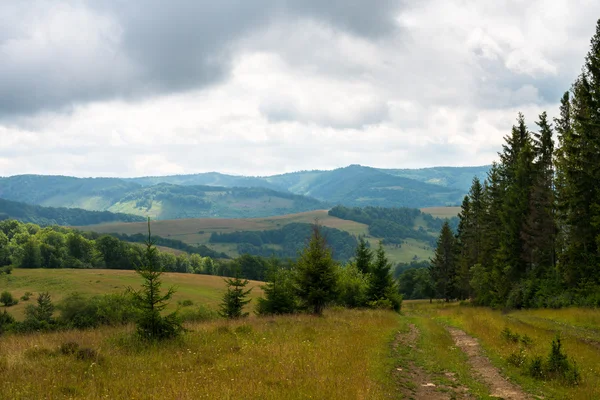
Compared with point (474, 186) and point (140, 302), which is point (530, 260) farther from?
point (140, 302)

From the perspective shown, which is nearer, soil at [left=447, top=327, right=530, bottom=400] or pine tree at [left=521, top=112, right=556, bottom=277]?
soil at [left=447, top=327, right=530, bottom=400]

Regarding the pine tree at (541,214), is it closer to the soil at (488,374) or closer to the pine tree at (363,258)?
the pine tree at (363,258)

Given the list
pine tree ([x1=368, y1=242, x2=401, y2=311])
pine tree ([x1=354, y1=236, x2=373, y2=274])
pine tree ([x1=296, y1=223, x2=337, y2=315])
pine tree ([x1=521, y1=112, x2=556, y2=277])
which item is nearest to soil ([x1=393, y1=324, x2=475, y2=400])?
pine tree ([x1=296, y1=223, x2=337, y2=315])

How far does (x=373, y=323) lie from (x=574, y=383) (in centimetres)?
1350

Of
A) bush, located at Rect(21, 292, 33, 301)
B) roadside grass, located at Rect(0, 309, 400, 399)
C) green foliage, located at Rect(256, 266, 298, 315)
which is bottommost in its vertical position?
bush, located at Rect(21, 292, 33, 301)

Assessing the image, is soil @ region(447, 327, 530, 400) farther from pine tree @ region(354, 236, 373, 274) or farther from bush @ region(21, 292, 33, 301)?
bush @ region(21, 292, 33, 301)

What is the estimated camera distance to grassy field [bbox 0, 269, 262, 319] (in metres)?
90.4

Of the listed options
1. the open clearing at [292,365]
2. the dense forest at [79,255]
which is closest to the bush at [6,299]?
the dense forest at [79,255]

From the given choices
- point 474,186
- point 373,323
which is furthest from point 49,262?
point 373,323

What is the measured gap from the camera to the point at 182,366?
12039 mm

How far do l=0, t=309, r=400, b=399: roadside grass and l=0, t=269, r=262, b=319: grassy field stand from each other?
69.8m

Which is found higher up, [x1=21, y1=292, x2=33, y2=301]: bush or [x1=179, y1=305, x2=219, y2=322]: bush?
[x1=179, y1=305, x2=219, y2=322]: bush

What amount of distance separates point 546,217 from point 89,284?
95.6 metres

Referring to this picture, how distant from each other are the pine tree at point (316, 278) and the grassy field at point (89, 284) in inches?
2242
